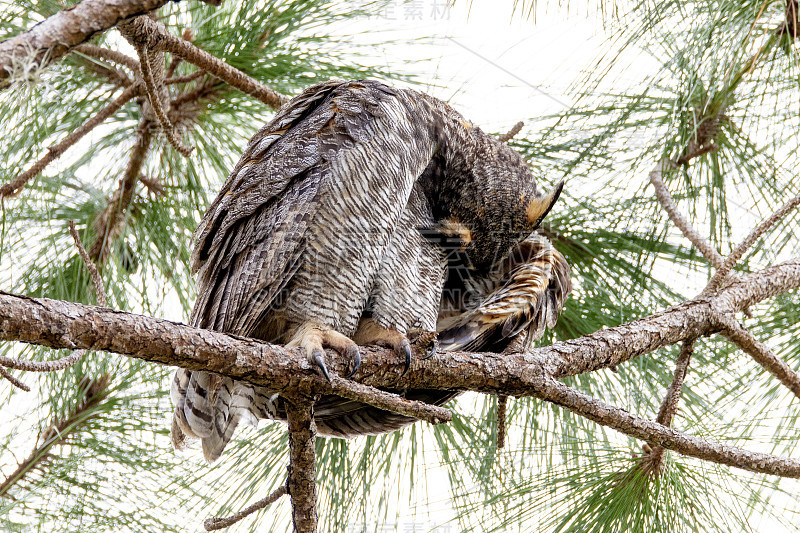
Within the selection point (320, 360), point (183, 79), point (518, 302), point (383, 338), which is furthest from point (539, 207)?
point (183, 79)

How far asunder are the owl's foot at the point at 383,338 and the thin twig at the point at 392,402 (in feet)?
1.01

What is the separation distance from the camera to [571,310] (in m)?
2.09

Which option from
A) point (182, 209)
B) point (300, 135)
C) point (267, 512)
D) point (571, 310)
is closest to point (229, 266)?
point (300, 135)

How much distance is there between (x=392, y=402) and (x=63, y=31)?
2.12 ft

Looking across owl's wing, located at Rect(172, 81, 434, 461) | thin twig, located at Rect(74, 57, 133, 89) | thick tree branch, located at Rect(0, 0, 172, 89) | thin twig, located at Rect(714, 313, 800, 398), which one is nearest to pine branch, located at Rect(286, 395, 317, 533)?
owl's wing, located at Rect(172, 81, 434, 461)

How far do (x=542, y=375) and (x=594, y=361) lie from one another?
185 mm

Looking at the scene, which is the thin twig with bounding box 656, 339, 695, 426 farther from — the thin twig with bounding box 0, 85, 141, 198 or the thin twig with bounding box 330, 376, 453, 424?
the thin twig with bounding box 0, 85, 141, 198

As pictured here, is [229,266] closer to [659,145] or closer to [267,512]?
[267,512]

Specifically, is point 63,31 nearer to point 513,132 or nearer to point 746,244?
point 746,244

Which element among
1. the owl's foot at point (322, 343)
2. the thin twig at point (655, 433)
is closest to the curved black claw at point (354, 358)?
the owl's foot at point (322, 343)

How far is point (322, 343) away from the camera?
134 cm

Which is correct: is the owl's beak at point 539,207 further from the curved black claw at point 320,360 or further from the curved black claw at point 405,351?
the curved black claw at point 320,360

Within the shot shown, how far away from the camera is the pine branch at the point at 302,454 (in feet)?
3.99

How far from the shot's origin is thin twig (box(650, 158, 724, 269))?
→ 5.25 feet
